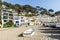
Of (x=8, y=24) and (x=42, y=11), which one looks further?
(x=42, y=11)

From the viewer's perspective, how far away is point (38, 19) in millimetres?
59969

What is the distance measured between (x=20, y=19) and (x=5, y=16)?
6.44 m

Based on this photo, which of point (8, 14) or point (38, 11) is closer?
point (8, 14)

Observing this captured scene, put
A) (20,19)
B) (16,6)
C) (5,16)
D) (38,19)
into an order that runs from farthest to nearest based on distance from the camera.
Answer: (16,6)
(38,19)
(20,19)
(5,16)

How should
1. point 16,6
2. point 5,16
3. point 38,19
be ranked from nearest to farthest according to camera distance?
Result: point 5,16 → point 38,19 → point 16,6

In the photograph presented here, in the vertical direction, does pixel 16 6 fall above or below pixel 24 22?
above

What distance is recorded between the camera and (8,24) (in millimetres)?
38281

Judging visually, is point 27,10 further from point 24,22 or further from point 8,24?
point 8,24

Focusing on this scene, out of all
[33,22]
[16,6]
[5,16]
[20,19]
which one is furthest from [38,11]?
[5,16]

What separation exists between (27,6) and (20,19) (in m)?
31.5

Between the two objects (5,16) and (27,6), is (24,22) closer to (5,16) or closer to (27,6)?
(5,16)

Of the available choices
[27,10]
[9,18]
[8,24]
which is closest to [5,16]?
[9,18]

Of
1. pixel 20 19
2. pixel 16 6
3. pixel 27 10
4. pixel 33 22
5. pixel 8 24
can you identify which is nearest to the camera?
pixel 8 24

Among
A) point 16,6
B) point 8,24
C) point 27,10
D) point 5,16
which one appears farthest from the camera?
point 27,10
